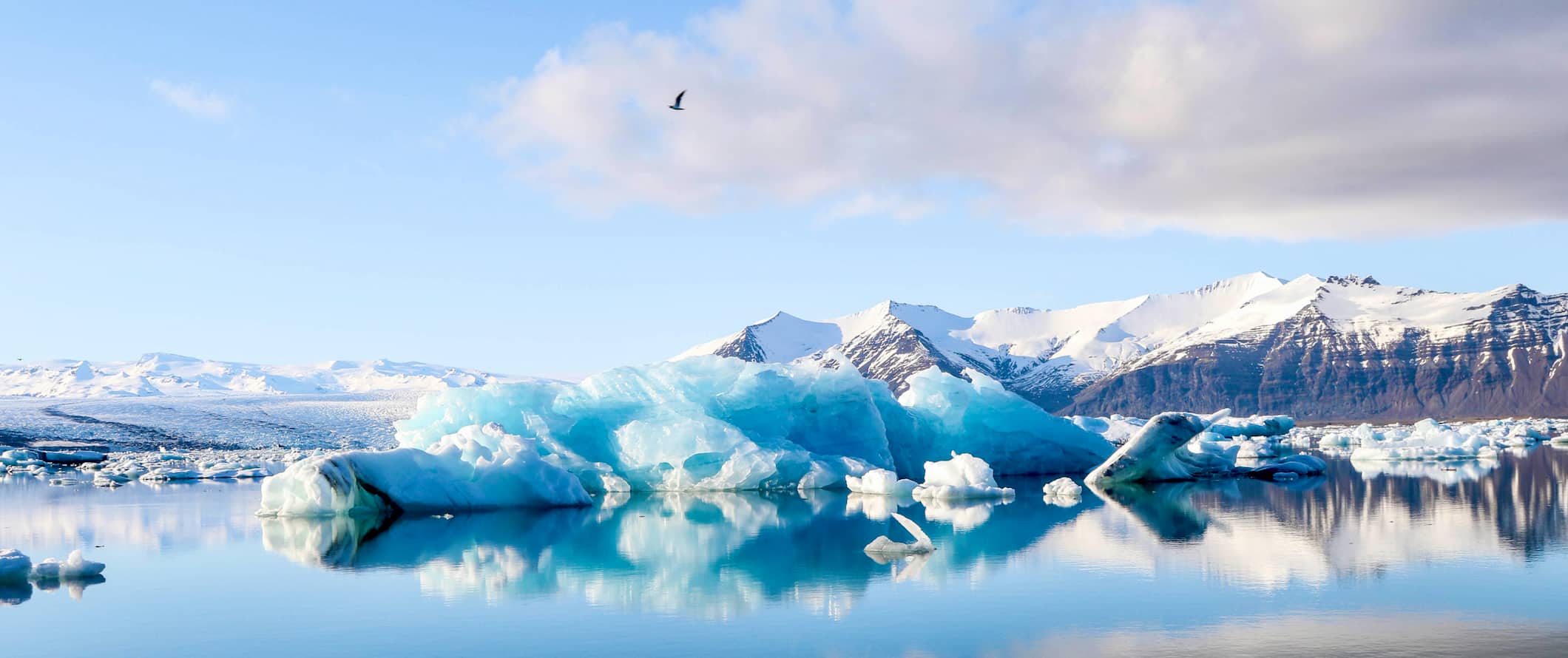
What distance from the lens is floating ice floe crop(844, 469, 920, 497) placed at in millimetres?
28766

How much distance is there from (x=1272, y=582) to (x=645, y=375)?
69.2 feet

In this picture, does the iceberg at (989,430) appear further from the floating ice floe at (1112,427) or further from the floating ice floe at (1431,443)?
the floating ice floe at (1431,443)

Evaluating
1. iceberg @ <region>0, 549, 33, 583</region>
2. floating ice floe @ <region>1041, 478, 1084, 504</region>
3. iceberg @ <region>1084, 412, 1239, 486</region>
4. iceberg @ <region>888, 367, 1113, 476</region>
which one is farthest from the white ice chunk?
iceberg @ <region>0, 549, 33, 583</region>

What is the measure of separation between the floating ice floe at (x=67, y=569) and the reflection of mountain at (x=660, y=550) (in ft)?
8.82

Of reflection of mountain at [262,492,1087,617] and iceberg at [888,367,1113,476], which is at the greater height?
iceberg at [888,367,1113,476]

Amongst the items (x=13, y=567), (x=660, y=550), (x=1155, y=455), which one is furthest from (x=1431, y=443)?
(x=13, y=567)

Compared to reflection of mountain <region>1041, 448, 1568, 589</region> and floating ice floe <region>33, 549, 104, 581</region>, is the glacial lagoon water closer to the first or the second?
reflection of mountain <region>1041, 448, 1568, 589</region>

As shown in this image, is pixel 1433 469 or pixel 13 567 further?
pixel 1433 469

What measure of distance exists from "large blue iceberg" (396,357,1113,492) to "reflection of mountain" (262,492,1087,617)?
13.7 ft

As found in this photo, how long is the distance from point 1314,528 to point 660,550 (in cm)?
1013

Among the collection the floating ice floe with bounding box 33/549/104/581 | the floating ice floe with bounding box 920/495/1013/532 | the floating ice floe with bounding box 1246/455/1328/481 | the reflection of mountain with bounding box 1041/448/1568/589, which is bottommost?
the floating ice floe with bounding box 33/549/104/581

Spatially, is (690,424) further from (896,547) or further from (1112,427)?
(1112,427)

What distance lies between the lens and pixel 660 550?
17.3m

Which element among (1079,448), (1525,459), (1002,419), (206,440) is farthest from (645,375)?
(206,440)
